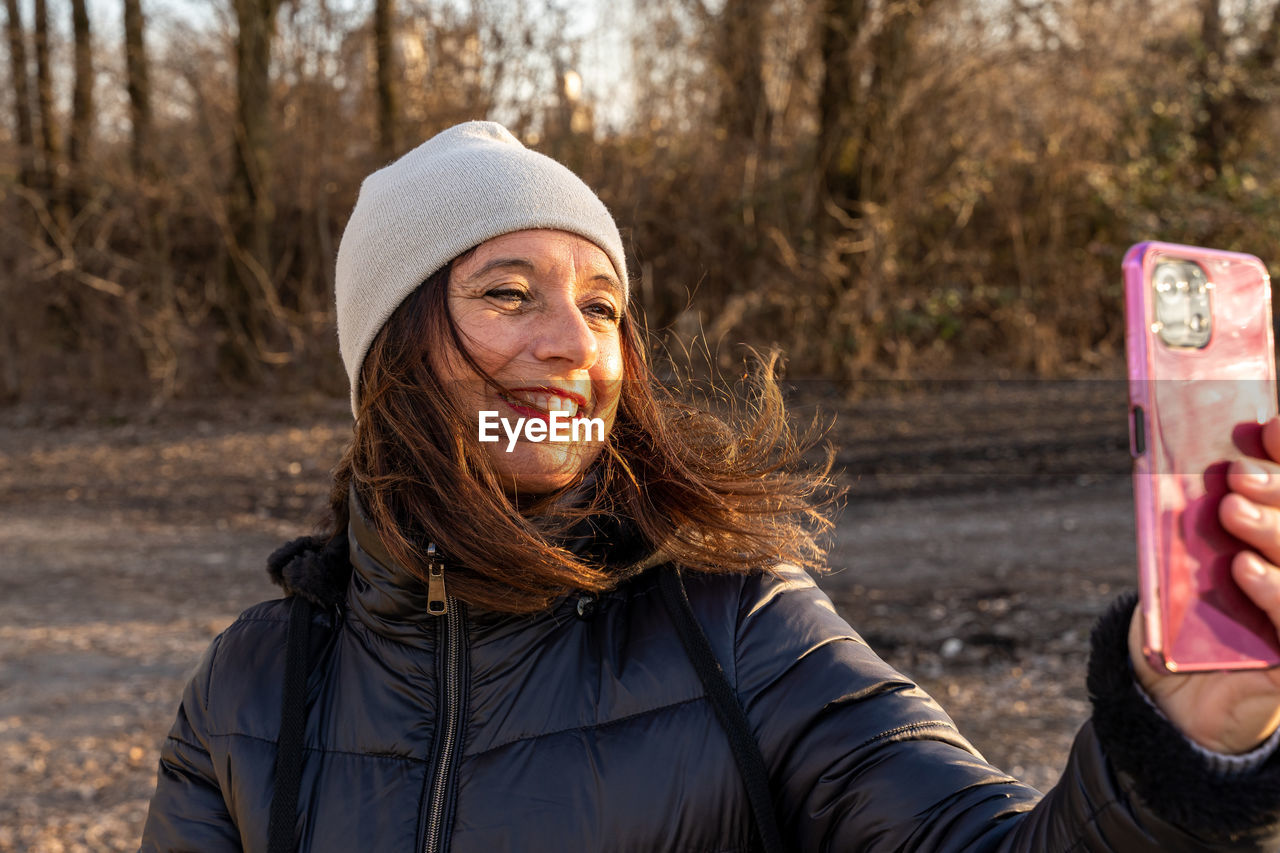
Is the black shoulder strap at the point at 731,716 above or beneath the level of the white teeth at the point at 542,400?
beneath

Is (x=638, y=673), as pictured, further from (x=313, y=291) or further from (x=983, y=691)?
(x=313, y=291)

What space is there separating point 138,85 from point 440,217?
42.2 ft

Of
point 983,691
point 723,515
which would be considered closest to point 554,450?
point 723,515

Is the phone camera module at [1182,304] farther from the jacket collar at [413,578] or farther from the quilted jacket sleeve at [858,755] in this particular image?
the jacket collar at [413,578]

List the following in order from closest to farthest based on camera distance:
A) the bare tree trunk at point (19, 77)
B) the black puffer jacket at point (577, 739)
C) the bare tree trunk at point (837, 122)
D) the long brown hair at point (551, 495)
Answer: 1. the black puffer jacket at point (577, 739)
2. the long brown hair at point (551, 495)
3. the bare tree trunk at point (837, 122)
4. the bare tree trunk at point (19, 77)

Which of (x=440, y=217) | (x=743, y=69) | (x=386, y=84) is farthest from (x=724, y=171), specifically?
(x=440, y=217)

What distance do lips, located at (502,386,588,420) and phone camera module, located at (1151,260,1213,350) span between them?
996mm

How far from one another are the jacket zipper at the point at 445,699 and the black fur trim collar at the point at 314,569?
0.32 m

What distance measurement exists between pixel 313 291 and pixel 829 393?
6264 millimetres

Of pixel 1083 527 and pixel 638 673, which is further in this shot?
pixel 1083 527

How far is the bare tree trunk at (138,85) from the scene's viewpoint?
1277cm

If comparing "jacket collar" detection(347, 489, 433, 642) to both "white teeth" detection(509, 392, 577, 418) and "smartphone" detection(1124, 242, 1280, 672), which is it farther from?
"smartphone" detection(1124, 242, 1280, 672)

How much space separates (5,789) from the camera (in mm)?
4234

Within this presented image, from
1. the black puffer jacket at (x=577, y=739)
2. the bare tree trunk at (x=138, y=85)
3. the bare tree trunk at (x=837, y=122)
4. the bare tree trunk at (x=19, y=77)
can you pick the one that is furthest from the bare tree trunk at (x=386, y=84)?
the black puffer jacket at (x=577, y=739)
